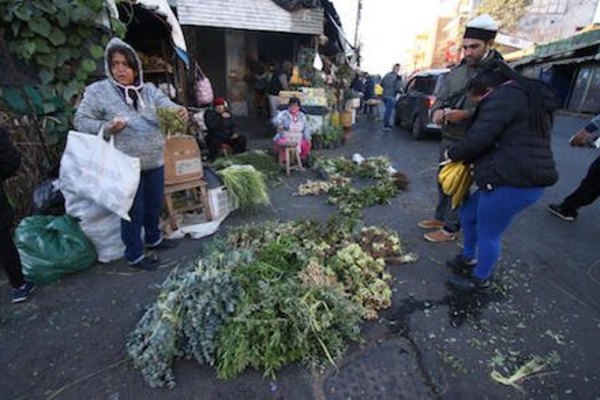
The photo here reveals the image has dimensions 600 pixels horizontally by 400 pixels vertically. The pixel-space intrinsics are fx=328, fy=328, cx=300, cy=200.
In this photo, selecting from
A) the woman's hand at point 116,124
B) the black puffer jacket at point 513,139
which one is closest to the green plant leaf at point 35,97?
the woman's hand at point 116,124

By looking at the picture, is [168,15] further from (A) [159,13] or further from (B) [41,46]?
(B) [41,46]

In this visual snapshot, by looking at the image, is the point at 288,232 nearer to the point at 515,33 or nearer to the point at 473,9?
the point at 515,33

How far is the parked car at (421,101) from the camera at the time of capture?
928 centimetres

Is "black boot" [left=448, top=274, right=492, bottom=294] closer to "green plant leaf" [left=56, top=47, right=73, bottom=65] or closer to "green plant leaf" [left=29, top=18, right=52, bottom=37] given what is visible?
"green plant leaf" [left=56, top=47, right=73, bottom=65]

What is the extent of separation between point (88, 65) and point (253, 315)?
3635 mm

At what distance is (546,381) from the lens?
212 cm

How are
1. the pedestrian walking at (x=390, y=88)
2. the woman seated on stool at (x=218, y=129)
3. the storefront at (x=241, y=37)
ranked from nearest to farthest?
the woman seated on stool at (x=218, y=129) < the storefront at (x=241, y=37) < the pedestrian walking at (x=390, y=88)

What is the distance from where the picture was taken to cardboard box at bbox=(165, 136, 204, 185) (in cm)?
387

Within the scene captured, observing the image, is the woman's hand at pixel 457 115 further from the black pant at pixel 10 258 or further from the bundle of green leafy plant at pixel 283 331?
the black pant at pixel 10 258

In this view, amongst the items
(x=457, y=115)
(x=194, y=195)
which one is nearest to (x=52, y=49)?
(x=194, y=195)

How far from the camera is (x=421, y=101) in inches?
379

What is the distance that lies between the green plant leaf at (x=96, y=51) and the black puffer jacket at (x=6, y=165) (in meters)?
1.90

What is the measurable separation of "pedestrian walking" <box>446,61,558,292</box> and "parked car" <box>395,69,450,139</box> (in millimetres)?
6951

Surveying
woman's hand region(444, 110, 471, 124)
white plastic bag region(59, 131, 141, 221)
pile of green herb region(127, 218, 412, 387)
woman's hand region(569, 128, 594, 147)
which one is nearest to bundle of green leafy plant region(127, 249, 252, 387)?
pile of green herb region(127, 218, 412, 387)
